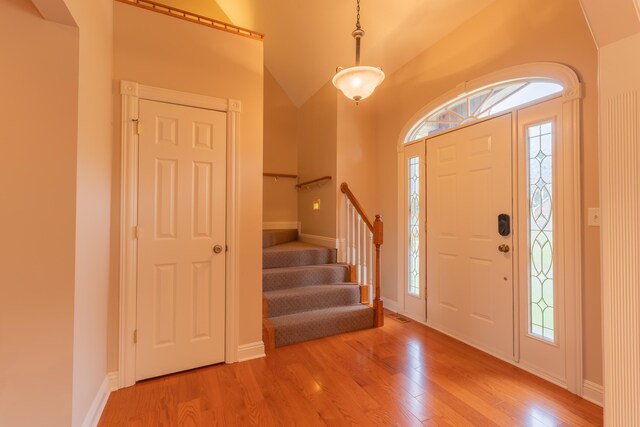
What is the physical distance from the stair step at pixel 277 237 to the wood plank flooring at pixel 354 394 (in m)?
1.65

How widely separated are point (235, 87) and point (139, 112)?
0.76 meters

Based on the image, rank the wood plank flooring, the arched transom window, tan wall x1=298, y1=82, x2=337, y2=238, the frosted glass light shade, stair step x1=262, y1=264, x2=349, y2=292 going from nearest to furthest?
1. the wood plank flooring
2. the frosted glass light shade
3. the arched transom window
4. stair step x1=262, y1=264, x2=349, y2=292
5. tan wall x1=298, y1=82, x2=337, y2=238

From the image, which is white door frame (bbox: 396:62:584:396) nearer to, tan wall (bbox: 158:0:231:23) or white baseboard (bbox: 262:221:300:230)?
white baseboard (bbox: 262:221:300:230)

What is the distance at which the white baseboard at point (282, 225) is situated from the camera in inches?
186

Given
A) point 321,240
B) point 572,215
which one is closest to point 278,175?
point 321,240

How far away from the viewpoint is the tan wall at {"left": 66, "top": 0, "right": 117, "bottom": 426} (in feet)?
4.89

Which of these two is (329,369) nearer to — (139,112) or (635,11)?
(139,112)

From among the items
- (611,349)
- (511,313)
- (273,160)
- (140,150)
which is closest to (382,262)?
(511,313)

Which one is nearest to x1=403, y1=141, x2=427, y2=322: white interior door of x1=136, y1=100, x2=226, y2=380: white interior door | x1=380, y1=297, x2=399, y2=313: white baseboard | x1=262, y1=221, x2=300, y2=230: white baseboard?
x1=380, y1=297, x2=399, y2=313: white baseboard

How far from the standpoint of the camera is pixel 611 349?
4.17ft

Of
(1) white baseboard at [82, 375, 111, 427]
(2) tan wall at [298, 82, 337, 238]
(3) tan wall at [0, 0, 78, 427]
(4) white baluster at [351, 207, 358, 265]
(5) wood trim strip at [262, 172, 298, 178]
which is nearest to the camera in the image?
(3) tan wall at [0, 0, 78, 427]

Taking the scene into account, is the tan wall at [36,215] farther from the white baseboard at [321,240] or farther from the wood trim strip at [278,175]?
the wood trim strip at [278,175]

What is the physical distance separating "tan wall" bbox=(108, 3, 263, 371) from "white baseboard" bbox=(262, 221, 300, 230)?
7.21ft

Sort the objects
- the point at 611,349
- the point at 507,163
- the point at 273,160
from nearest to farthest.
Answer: the point at 611,349 → the point at 507,163 → the point at 273,160
